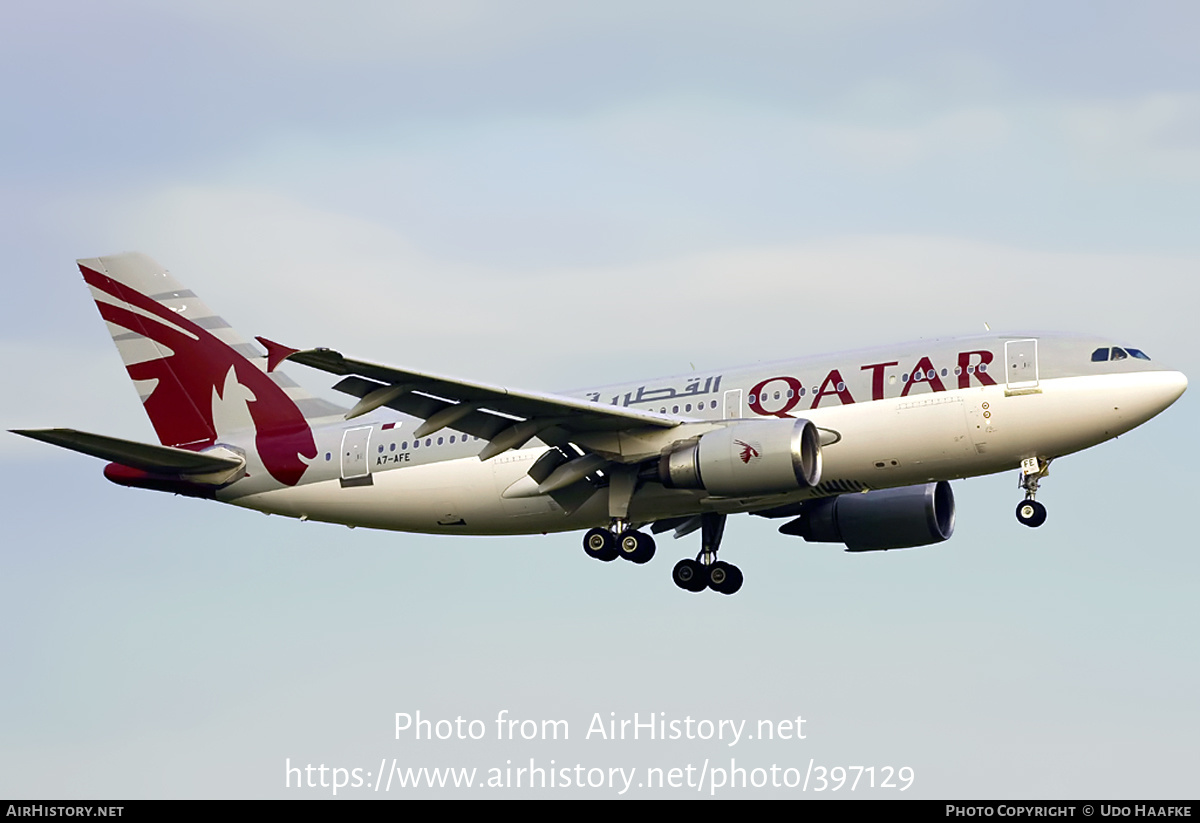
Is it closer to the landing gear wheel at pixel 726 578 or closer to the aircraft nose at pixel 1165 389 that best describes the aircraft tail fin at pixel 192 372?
the landing gear wheel at pixel 726 578

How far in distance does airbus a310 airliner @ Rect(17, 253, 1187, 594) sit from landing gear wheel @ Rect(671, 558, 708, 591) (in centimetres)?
5

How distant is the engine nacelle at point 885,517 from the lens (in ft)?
136

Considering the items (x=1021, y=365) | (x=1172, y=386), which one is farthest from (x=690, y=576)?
(x=1172, y=386)

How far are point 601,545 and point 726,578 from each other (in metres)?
4.09

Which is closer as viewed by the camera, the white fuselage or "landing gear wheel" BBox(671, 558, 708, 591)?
the white fuselage

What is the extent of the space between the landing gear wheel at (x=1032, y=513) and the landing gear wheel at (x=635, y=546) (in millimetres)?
7835

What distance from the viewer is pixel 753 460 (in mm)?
34594

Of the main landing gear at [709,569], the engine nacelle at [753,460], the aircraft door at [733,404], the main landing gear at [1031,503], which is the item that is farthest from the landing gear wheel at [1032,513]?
the main landing gear at [709,569]

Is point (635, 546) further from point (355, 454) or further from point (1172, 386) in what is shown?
point (1172, 386)

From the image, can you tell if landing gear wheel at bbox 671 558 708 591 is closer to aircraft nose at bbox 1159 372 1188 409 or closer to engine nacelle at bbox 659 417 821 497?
engine nacelle at bbox 659 417 821 497

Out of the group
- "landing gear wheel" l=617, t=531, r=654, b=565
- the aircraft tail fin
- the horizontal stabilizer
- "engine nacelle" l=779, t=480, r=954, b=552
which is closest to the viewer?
the horizontal stabilizer

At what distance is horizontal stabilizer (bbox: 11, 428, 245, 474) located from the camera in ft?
120

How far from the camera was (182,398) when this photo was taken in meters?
42.3

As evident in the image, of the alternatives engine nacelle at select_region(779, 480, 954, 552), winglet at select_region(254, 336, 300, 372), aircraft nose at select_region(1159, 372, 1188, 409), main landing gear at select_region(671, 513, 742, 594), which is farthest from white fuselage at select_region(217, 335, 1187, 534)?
winglet at select_region(254, 336, 300, 372)
